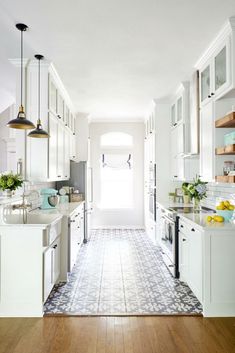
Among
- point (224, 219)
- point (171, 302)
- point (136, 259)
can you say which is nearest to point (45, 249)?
point (171, 302)

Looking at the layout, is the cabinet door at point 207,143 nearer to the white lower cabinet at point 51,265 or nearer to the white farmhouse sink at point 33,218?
the white farmhouse sink at point 33,218

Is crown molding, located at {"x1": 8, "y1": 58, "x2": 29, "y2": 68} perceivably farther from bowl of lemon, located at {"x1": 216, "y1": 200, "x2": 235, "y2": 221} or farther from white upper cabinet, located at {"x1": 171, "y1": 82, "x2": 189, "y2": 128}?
bowl of lemon, located at {"x1": 216, "y1": 200, "x2": 235, "y2": 221}

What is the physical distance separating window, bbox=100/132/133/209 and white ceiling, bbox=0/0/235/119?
2.65 meters

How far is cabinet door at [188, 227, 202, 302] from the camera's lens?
105 inches

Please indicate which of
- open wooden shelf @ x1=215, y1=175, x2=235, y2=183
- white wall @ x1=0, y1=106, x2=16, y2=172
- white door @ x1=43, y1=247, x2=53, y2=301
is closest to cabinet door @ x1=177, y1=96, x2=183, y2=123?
open wooden shelf @ x1=215, y1=175, x2=235, y2=183

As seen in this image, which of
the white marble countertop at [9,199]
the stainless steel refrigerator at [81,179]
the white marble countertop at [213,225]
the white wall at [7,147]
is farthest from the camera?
the white wall at [7,147]

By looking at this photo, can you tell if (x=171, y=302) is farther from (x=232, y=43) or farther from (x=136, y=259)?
(x=232, y=43)

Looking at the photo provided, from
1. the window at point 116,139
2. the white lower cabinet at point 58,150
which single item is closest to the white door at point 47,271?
the white lower cabinet at point 58,150

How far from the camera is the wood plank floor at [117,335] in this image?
83.8 inches

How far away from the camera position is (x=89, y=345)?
7.13 feet

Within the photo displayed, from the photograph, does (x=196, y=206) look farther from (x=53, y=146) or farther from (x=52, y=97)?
(x=52, y=97)

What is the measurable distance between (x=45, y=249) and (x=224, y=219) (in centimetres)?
185

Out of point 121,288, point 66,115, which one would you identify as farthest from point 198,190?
point 66,115

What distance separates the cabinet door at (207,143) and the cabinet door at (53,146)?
2.03 meters
